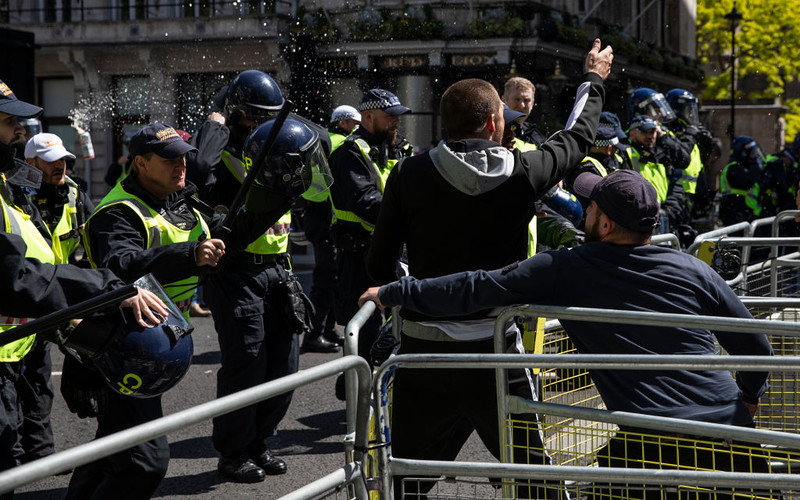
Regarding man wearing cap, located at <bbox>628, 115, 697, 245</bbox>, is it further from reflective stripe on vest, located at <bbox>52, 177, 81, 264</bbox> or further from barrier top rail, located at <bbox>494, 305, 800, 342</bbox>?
barrier top rail, located at <bbox>494, 305, 800, 342</bbox>

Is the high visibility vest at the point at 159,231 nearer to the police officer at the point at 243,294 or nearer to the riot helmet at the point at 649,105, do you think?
the police officer at the point at 243,294

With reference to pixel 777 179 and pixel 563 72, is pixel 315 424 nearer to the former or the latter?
pixel 777 179

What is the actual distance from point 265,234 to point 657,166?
448 centimetres

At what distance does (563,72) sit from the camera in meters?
25.1

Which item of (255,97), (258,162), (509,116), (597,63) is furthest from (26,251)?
(509,116)

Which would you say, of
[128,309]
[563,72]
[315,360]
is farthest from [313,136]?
[563,72]

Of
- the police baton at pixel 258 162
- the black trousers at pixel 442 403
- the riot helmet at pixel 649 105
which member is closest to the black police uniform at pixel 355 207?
the police baton at pixel 258 162

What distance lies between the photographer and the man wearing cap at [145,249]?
3711 millimetres

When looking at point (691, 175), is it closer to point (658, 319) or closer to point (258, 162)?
point (258, 162)

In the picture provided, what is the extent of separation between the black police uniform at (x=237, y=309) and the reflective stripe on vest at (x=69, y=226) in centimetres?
185

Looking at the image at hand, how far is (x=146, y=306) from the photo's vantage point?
3322 millimetres

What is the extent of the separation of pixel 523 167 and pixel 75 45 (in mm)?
26012

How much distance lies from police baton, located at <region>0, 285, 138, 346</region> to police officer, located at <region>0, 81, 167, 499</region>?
21 centimetres

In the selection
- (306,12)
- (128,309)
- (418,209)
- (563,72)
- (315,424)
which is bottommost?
(315,424)
